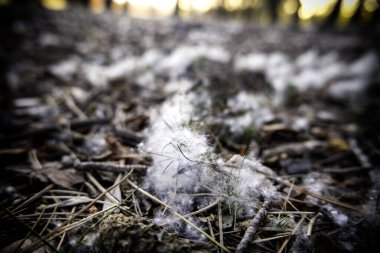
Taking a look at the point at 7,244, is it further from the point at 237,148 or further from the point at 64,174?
the point at 237,148

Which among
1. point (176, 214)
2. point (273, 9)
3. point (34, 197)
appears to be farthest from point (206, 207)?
point (273, 9)

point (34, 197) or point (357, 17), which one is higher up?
point (357, 17)

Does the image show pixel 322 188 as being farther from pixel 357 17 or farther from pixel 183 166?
pixel 357 17

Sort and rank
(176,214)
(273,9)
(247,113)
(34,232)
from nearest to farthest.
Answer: (34,232) → (176,214) → (247,113) → (273,9)

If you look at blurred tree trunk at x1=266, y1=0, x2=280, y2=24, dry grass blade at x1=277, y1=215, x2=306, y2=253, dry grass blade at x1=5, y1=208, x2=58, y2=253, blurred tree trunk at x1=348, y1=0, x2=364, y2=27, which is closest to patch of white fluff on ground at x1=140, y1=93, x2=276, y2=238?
dry grass blade at x1=277, y1=215, x2=306, y2=253

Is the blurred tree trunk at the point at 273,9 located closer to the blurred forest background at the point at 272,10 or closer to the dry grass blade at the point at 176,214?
the blurred forest background at the point at 272,10

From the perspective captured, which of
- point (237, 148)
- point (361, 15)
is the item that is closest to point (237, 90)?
point (237, 148)

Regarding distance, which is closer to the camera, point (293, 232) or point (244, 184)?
point (293, 232)

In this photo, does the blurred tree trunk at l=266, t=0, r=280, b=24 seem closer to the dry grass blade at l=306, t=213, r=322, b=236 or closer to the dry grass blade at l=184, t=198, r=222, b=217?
the dry grass blade at l=306, t=213, r=322, b=236

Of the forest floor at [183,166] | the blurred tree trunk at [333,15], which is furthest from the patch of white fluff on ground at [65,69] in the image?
the blurred tree trunk at [333,15]
